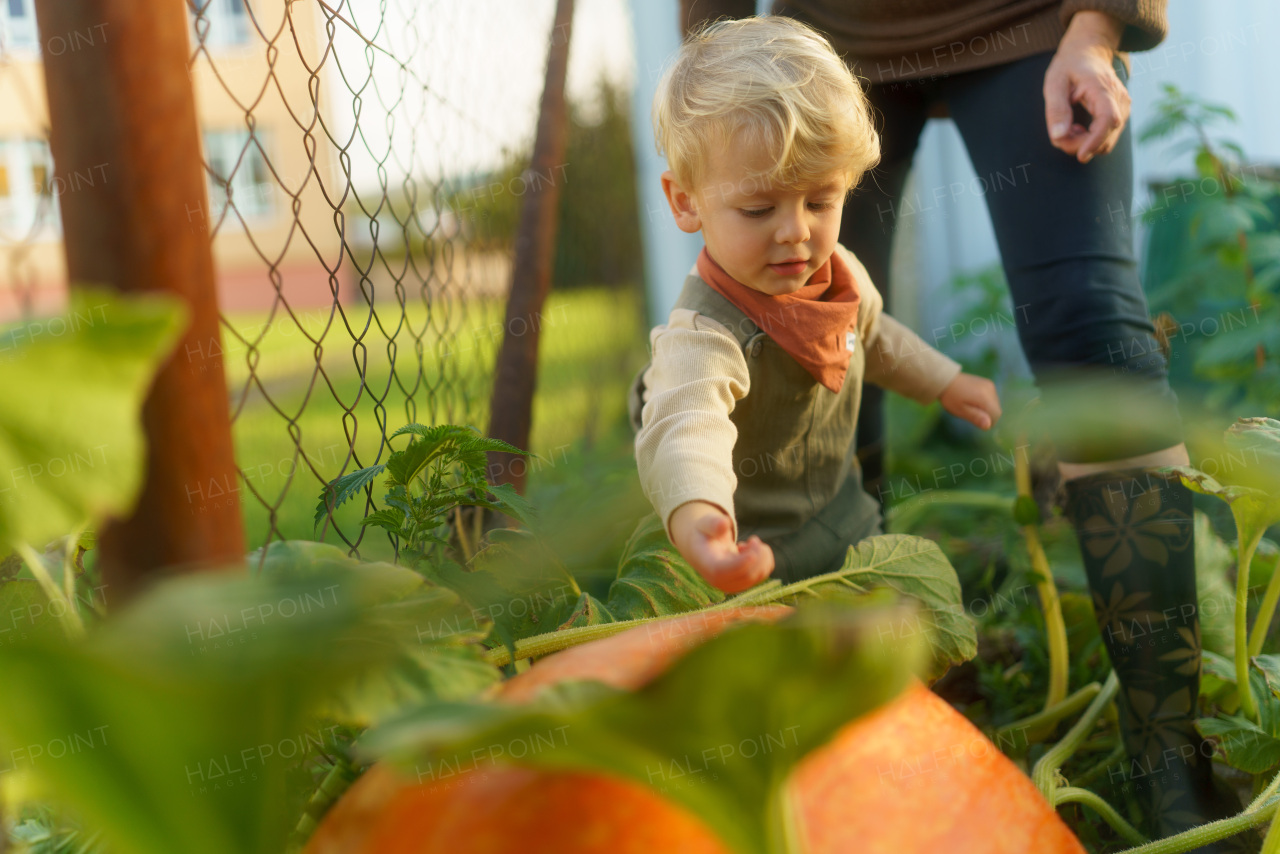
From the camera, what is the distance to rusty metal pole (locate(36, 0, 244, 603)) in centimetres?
62

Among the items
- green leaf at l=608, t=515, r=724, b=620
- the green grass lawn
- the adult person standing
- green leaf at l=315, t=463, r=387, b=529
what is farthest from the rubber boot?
the green grass lawn

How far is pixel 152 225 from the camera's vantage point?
650 millimetres

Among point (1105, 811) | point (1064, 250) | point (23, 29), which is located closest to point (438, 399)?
point (23, 29)

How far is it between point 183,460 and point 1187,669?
1083 mm

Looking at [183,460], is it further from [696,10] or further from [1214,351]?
[1214,351]

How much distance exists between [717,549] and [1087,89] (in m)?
0.79

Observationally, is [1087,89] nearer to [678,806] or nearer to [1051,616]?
[1051,616]

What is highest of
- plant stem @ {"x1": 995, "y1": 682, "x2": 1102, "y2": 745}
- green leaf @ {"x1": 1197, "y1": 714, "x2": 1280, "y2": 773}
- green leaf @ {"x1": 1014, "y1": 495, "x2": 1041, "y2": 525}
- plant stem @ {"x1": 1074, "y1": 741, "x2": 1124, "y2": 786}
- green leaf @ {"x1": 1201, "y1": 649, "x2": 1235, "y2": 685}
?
green leaf @ {"x1": 1014, "y1": 495, "x2": 1041, "y2": 525}

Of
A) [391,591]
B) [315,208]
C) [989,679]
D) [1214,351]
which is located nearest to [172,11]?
[391,591]

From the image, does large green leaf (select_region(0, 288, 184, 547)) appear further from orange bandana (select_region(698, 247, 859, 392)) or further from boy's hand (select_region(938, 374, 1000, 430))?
boy's hand (select_region(938, 374, 1000, 430))

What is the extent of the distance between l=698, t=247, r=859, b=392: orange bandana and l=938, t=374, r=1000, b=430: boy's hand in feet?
0.66

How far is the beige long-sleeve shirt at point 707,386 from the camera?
0.92 meters

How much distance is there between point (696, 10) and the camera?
146cm

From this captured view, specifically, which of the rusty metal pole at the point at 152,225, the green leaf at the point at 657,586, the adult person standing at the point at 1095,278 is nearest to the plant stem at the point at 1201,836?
the adult person standing at the point at 1095,278
